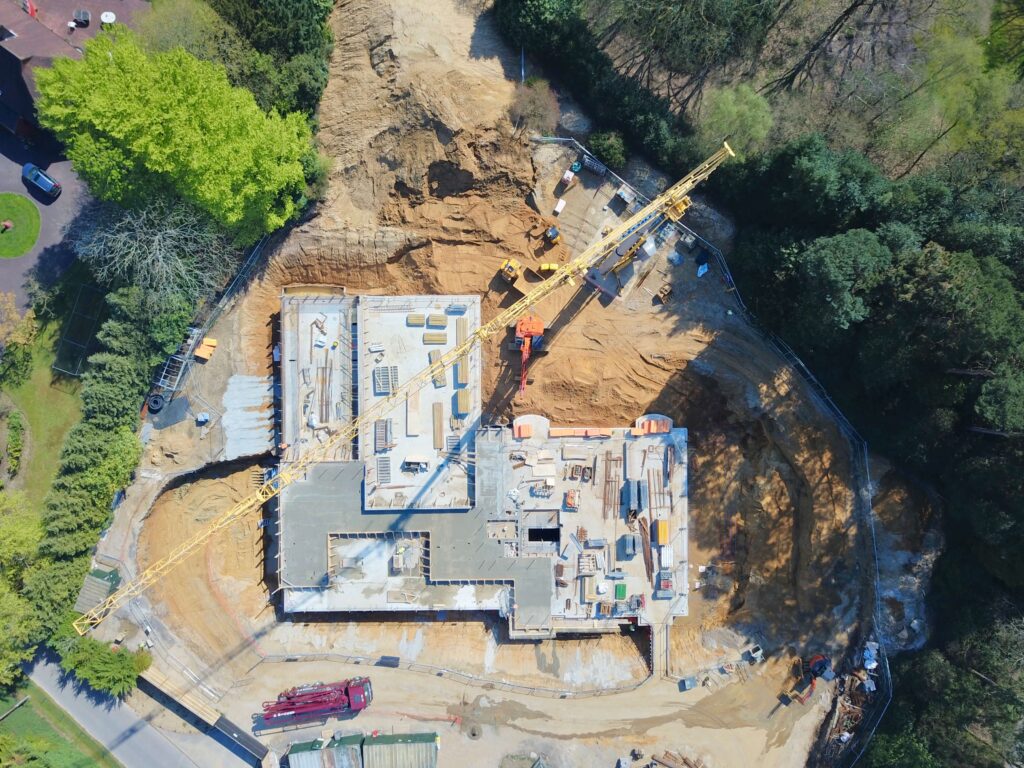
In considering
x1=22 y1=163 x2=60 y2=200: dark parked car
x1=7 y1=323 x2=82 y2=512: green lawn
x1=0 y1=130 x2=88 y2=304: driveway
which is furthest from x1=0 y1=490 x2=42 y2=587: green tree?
x1=22 y1=163 x2=60 y2=200: dark parked car

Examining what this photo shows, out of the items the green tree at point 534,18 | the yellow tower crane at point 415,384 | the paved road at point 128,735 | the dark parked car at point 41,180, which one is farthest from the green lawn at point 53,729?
the green tree at point 534,18

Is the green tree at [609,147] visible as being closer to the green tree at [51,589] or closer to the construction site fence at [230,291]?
the construction site fence at [230,291]

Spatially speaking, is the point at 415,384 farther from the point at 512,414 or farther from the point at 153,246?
the point at 153,246

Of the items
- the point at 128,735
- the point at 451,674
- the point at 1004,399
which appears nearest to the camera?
the point at 1004,399

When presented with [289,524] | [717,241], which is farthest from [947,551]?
[289,524]

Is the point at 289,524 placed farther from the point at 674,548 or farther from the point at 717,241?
the point at 717,241

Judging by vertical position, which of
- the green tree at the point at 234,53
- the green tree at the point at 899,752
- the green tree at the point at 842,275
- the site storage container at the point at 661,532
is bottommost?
the green tree at the point at 899,752

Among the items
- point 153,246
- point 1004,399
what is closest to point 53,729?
point 153,246

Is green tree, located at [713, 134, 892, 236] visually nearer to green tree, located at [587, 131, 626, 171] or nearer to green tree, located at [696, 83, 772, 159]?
green tree, located at [696, 83, 772, 159]
